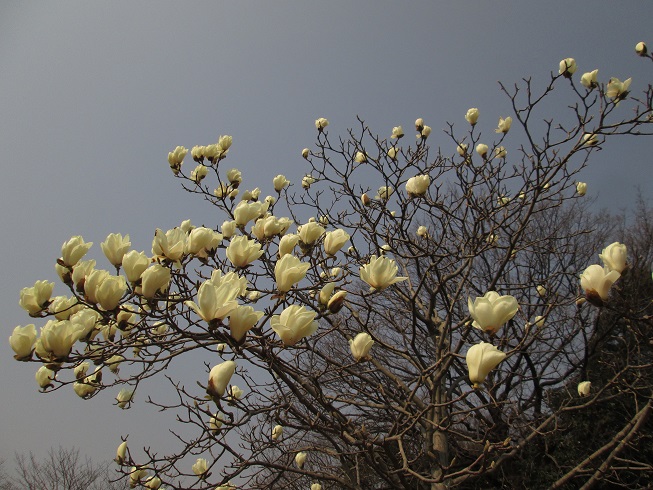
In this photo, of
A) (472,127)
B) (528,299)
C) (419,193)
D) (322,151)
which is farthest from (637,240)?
(419,193)

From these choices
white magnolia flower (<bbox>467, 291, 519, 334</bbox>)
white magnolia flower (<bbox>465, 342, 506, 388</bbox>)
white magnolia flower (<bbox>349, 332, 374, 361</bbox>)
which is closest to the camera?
white magnolia flower (<bbox>465, 342, 506, 388</bbox>)

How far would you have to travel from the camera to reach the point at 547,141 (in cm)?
317

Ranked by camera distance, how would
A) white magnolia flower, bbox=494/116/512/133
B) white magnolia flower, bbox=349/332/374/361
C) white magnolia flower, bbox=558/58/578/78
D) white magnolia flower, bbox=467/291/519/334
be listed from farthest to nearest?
white magnolia flower, bbox=494/116/512/133
white magnolia flower, bbox=558/58/578/78
white magnolia flower, bbox=349/332/374/361
white magnolia flower, bbox=467/291/519/334

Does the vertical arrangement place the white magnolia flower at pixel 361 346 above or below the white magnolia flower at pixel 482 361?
above

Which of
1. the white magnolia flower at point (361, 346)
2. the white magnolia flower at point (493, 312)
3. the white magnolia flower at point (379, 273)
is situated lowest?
the white magnolia flower at point (493, 312)

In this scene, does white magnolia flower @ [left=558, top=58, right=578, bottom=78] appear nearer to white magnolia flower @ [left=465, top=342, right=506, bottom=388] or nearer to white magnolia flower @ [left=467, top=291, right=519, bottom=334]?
white magnolia flower @ [left=467, top=291, right=519, bottom=334]

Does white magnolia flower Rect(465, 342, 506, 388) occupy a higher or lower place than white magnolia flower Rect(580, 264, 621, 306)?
lower

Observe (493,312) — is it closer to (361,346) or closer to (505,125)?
(361,346)

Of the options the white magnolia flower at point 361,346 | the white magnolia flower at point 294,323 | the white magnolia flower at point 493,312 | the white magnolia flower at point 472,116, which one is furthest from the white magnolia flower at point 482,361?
the white magnolia flower at point 472,116

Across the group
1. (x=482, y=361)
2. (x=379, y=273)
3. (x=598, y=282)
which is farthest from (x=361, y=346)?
(x=598, y=282)

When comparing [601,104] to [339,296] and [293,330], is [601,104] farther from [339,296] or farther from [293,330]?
[293,330]

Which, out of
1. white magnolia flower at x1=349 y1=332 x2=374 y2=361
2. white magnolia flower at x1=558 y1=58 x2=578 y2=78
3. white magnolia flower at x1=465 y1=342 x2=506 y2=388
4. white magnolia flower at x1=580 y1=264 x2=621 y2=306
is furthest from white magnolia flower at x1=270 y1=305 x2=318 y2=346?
white magnolia flower at x1=558 y1=58 x2=578 y2=78

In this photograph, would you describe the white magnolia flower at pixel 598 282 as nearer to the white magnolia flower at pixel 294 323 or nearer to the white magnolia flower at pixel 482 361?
the white magnolia flower at pixel 482 361

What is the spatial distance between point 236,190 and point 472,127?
86.8 inches
